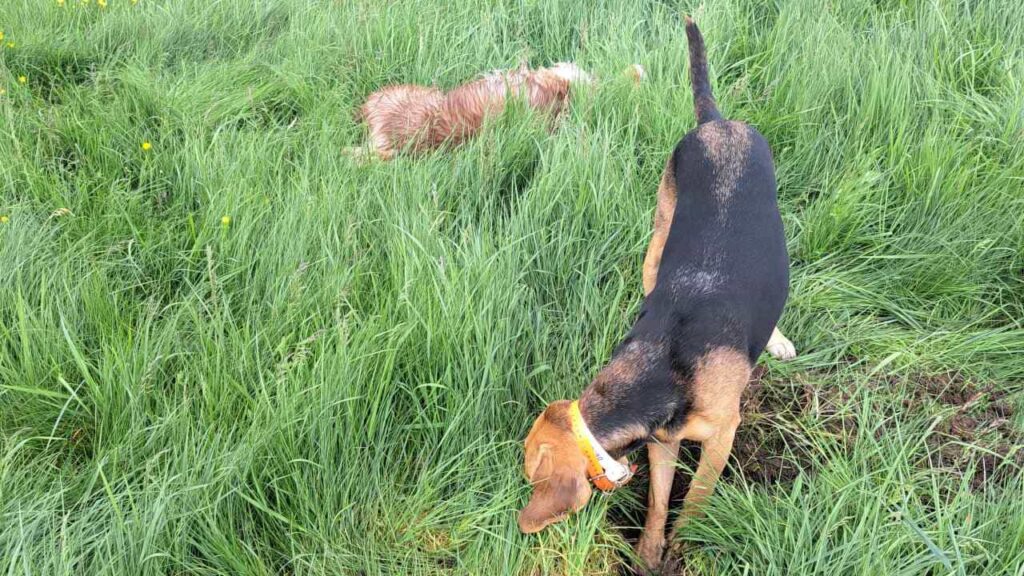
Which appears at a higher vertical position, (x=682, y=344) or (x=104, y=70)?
(x=104, y=70)

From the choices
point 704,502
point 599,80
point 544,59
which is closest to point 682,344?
point 704,502

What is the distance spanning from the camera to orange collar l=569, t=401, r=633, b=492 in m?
2.04

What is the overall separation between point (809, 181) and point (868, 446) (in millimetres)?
1551

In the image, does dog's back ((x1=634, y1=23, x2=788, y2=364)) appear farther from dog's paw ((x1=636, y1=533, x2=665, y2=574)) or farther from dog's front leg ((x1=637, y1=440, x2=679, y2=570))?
dog's paw ((x1=636, y1=533, x2=665, y2=574))

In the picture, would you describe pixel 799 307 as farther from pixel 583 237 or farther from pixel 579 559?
pixel 579 559

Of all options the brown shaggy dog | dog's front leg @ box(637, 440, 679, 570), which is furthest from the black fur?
the brown shaggy dog

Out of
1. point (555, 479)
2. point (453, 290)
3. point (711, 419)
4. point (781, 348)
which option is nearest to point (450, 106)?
point (453, 290)

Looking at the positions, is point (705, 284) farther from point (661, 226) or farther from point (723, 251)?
point (661, 226)

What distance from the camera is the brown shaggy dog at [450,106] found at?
149 inches

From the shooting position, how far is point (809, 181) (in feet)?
11.4

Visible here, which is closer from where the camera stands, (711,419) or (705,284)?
(711,419)

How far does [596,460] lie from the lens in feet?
6.72

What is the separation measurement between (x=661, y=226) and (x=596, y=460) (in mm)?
1226

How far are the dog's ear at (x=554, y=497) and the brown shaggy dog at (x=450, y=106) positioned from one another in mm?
2128
